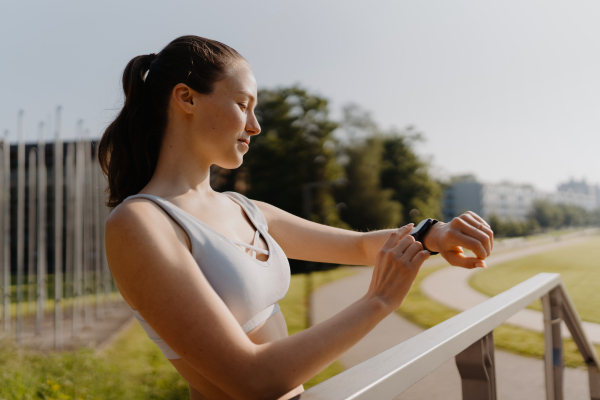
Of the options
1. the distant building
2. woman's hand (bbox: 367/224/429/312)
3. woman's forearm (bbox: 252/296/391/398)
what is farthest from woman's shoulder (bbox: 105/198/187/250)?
the distant building

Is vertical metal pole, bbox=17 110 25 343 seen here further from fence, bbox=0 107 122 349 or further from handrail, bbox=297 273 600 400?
handrail, bbox=297 273 600 400

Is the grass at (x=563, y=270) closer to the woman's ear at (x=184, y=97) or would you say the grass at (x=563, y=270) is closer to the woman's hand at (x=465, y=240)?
the woman's hand at (x=465, y=240)

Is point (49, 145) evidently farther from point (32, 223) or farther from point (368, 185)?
point (368, 185)

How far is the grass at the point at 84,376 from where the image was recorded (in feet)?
13.5

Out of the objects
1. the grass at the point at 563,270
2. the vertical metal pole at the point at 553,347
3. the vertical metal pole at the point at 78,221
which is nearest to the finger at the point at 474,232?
the vertical metal pole at the point at 553,347

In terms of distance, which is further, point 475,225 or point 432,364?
point 475,225

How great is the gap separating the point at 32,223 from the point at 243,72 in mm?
6093

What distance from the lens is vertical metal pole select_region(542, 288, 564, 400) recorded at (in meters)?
1.96

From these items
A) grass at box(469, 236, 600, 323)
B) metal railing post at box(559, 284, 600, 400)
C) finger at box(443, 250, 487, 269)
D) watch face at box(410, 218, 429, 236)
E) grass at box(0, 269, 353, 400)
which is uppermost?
watch face at box(410, 218, 429, 236)

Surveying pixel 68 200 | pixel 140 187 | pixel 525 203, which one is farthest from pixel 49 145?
pixel 525 203

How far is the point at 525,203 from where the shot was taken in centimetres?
4109

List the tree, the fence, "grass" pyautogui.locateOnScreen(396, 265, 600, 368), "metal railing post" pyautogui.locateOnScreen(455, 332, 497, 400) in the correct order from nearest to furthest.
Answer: "metal railing post" pyautogui.locateOnScreen(455, 332, 497, 400)
"grass" pyautogui.locateOnScreen(396, 265, 600, 368)
the fence
the tree

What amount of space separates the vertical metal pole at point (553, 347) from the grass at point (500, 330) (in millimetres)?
40

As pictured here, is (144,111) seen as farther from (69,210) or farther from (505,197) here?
(505,197)
